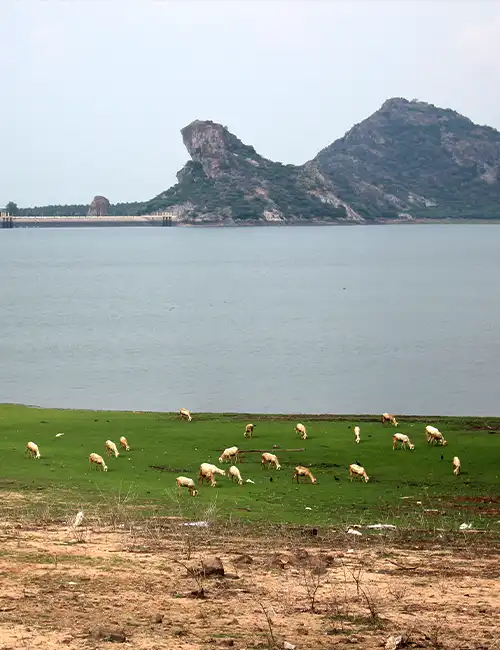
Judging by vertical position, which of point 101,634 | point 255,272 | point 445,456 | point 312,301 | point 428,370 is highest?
point 255,272

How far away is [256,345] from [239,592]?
63.9 metres

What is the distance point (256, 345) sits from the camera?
7794 cm

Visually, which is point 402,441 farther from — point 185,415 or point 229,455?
point 185,415

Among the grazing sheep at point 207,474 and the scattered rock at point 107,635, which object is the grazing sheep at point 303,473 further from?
the scattered rock at point 107,635

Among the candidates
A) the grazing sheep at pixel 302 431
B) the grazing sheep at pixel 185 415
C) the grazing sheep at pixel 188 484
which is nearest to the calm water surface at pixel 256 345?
the grazing sheep at pixel 185 415

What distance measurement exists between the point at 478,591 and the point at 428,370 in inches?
1960

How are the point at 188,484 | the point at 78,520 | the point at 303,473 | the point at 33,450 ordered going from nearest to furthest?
the point at 78,520
the point at 188,484
the point at 303,473
the point at 33,450

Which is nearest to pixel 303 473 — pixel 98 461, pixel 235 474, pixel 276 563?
pixel 235 474

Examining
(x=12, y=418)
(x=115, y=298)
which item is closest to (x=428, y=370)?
(x=12, y=418)

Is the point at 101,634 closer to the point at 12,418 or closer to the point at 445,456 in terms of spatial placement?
the point at 445,456

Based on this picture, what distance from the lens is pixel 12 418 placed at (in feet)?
129

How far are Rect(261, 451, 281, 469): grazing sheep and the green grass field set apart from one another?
325mm

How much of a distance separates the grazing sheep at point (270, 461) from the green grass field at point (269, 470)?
325 mm

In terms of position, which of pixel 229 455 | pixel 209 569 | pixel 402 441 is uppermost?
pixel 402 441
